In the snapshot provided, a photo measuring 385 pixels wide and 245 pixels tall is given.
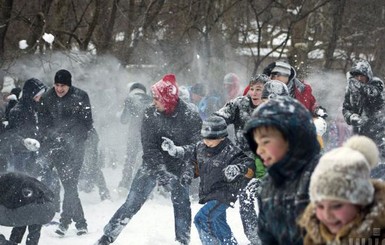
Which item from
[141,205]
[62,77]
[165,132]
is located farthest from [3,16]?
[141,205]

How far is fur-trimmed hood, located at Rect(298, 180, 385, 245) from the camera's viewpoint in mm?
2779

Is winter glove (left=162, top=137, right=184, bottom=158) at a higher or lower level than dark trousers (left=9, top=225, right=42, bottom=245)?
higher

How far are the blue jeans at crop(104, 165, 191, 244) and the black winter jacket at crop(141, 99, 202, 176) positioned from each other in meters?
0.13

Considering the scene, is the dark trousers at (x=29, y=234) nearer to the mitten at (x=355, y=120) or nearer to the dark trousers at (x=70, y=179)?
the dark trousers at (x=70, y=179)

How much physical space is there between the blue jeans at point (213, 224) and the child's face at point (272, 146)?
2835 millimetres

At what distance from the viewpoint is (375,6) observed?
21.5 m

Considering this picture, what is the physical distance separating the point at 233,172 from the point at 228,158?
9.9 inches

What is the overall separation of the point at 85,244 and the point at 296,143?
4.41 metres

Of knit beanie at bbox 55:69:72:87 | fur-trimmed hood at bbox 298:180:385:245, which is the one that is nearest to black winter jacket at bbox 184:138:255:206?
knit beanie at bbox 55:69:72:87

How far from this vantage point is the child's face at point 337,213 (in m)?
2.80

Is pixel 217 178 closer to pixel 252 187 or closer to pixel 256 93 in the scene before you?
pixel 252 187

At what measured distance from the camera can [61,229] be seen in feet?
24.9

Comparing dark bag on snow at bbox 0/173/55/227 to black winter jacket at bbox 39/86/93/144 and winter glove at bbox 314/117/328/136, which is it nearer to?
black winter jacket at bbox 39/86/93/144

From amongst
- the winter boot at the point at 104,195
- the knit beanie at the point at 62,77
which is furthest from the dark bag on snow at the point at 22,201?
the winter boot at the point at 104,195
